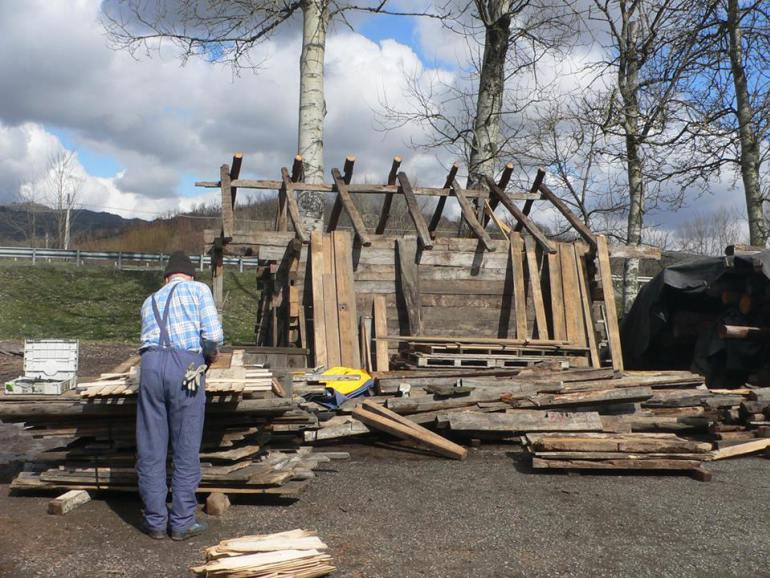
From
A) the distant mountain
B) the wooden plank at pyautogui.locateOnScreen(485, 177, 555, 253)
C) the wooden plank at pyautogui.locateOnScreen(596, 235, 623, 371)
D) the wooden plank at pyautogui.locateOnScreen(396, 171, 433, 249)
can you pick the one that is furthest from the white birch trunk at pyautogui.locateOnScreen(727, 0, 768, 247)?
the distant mountain

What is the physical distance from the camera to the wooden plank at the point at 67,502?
238 inches

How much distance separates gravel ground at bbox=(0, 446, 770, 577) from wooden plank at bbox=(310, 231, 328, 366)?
292 centimetres

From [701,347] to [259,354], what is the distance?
22.9ft

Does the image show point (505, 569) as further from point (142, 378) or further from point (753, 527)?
point (142, 378)

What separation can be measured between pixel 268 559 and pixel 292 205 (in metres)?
7.34

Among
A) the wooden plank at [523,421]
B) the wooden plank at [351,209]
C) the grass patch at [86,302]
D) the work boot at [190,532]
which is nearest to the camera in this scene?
the work boot at [190,532]

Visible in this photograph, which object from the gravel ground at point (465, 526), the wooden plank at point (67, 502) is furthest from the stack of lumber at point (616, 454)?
the wooden plank at point (67, 502)

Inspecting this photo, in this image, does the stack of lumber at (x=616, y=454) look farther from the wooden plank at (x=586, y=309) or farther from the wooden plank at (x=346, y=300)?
the wooden plank at (x=346, y=300)

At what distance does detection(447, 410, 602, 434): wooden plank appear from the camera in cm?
842

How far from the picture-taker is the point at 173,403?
573cm

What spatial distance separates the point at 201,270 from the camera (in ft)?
113

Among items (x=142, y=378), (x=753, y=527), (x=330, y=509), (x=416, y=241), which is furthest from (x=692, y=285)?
(x=142, y=378)

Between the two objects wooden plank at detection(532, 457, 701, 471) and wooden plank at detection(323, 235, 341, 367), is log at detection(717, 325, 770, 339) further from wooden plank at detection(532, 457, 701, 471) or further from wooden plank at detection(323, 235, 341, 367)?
A: wooden plank at detection(323, 235, 341, 367)

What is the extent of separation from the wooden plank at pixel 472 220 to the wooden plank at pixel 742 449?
4.42 m
